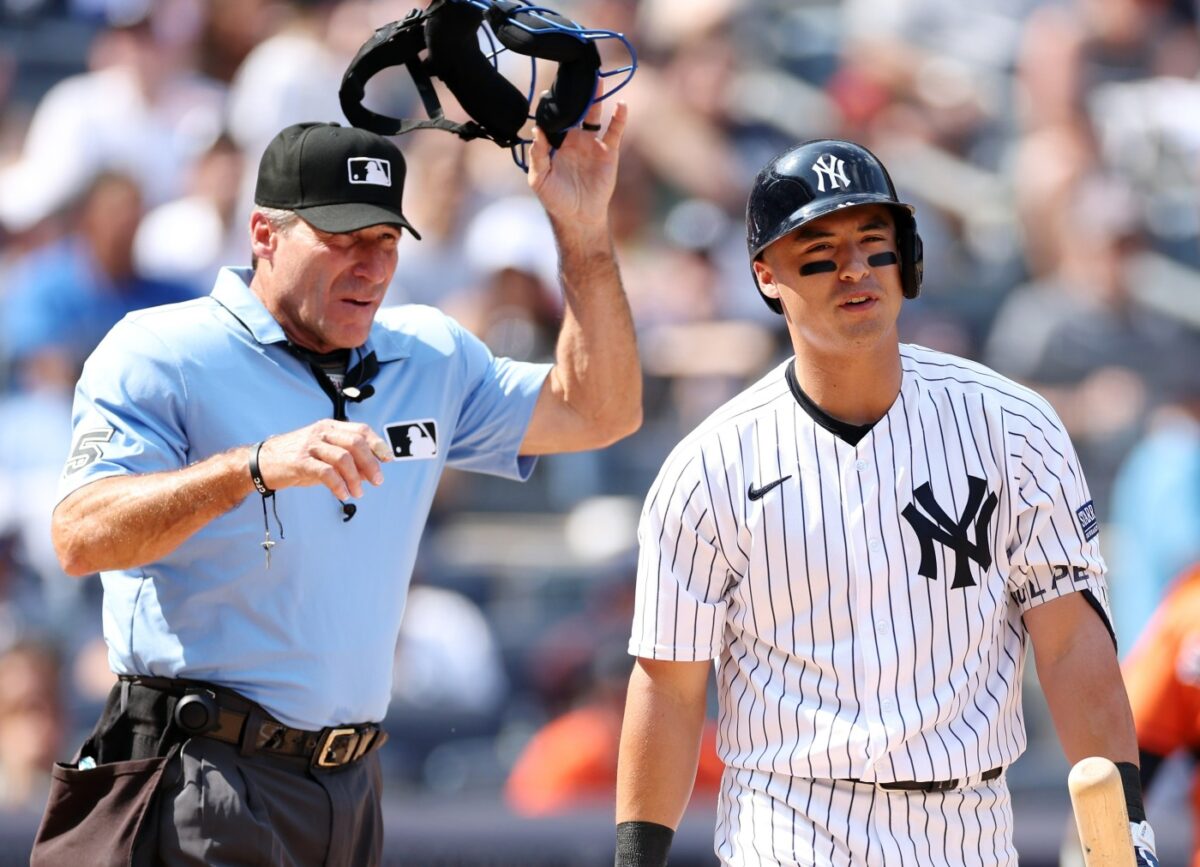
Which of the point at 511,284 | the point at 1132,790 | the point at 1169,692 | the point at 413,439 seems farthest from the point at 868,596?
the point at 511,284

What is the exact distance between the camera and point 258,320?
12.8ft

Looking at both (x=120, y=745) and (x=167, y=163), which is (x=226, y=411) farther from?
(x=167, y=163)

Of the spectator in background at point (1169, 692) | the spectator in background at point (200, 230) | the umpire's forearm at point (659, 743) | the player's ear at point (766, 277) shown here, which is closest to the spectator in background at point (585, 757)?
the spectator in background at point (1169, 692)

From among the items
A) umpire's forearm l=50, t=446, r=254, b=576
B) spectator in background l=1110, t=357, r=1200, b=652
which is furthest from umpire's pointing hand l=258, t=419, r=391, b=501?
spectator in background l=1110, t=357, r=1200, b=652

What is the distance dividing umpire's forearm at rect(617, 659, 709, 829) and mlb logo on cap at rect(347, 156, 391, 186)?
1.22m

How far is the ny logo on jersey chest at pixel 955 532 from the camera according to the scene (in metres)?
3.39

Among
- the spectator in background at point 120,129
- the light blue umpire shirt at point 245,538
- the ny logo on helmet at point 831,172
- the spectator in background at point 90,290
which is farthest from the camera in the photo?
the spectator in background at point 120,129

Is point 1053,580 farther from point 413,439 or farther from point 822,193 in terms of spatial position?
point 413,439

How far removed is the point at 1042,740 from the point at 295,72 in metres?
4.78

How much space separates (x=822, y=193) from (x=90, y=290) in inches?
218

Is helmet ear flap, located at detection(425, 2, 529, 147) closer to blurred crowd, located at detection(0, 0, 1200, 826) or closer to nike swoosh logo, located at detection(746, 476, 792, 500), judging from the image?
nike swoosh logo, located at detection(746, 476, 792, 500)

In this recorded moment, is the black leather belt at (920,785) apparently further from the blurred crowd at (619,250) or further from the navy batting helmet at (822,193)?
the blurred crowd at (619,250)

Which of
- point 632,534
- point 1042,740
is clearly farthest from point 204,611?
point 1042,740

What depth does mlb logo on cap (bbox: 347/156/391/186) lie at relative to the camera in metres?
3.92
